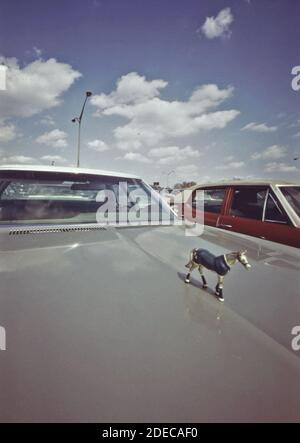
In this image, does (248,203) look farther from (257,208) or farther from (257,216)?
(257,216)

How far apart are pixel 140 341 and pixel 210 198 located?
4543mm

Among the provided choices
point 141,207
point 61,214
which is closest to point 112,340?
point 61,214

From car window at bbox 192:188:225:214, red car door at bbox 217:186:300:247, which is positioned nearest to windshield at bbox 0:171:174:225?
red car door at bbox 217:186:300:247

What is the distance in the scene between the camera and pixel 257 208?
13.1 feet

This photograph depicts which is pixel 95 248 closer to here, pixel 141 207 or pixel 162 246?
pixel 162 246

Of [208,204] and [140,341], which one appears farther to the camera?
[208,204]

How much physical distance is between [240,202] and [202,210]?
98cm

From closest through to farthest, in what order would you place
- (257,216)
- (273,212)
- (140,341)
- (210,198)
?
(140,341) < (273,212) < (257,216) < (210,198)

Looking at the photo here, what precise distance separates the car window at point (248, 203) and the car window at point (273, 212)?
10cm

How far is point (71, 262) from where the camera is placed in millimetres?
1350

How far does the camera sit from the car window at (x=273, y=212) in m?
3.54

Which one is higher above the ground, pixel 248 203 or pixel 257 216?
pixel 248 203

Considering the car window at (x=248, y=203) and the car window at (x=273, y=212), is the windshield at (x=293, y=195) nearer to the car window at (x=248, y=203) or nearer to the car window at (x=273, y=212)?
the car window at (x=273, y=212)

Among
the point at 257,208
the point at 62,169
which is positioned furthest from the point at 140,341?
the point at 257,208
